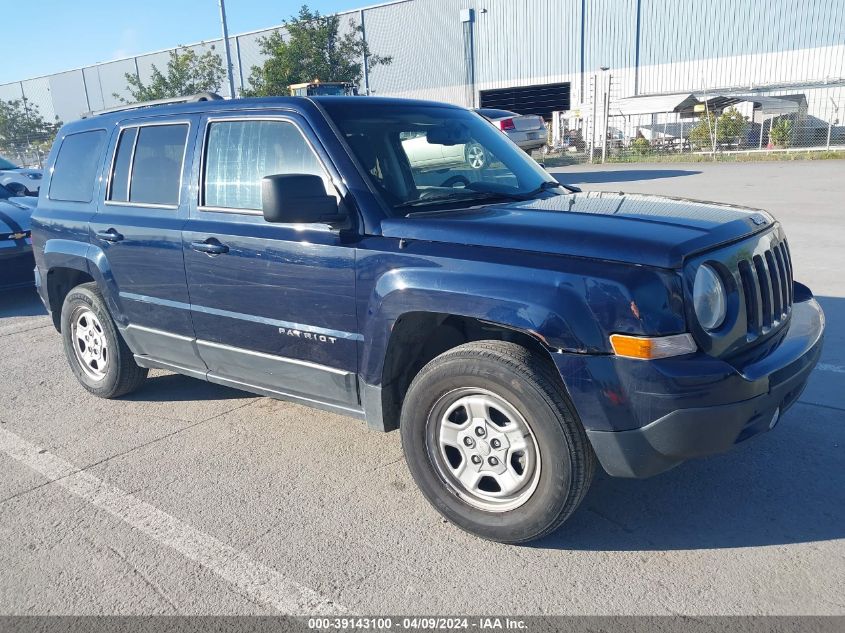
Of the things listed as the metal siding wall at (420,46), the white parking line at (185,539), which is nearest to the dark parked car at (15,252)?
the white parking line at (185,539)

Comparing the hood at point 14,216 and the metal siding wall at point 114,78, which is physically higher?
the metal siding wall at point 114,78

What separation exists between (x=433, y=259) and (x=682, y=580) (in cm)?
166

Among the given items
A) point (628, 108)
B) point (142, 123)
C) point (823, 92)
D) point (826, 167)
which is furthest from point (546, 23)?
point (142, 123)

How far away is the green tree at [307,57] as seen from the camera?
2762cm

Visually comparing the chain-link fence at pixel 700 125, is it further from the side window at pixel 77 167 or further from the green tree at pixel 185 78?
the side window at pixel 77 167

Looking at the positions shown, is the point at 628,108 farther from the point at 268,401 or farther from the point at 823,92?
the point at 268,401

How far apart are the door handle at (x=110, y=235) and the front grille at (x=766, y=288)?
3.61 meters

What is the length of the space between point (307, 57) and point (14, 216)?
72.6 feet

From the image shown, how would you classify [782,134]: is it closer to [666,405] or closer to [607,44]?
[607,44]

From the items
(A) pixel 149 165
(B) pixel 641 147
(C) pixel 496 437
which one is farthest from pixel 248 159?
(B) pixel 641 147

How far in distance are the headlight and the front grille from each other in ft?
0.63

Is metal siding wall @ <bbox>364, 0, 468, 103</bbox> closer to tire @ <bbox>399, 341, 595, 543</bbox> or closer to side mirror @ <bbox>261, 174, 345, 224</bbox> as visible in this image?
side mirror @ <bbox>261, 174, 345, 224</bbox>

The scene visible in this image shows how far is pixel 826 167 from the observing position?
60.7ft

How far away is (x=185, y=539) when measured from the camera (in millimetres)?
3281
